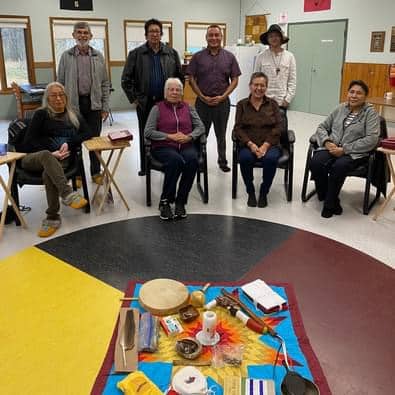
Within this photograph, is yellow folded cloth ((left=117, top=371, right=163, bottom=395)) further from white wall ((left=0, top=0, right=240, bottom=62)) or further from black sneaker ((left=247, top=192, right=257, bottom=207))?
white wall ((left=0, top=0, right=240, bottom=62))

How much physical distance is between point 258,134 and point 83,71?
1.74 meters

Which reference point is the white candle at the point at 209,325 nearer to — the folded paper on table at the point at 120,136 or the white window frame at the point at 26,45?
the folded paper on table at the point at 120,136

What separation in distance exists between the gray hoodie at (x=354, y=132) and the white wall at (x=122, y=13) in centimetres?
657

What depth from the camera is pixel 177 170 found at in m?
3.72

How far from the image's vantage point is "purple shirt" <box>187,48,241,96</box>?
4.57m

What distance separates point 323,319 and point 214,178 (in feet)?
8.69

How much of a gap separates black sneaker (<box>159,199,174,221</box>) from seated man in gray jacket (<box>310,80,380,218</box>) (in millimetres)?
1290

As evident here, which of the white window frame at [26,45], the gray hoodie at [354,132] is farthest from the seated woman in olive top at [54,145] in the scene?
the white window frame at [26,45]

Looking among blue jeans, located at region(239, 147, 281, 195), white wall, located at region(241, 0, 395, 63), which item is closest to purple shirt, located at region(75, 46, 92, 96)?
blue jeans, located at region(239, 147, 281, 195)

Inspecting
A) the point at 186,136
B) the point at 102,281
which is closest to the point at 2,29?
the point at 186,136

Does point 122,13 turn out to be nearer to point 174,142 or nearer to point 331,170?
point 174,142

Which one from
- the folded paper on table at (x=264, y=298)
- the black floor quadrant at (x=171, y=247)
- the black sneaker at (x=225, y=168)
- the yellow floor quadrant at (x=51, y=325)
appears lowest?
the yellow floor quadrant at (x=51, y=325)

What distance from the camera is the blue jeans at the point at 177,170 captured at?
12.2ft

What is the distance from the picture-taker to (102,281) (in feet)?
8.74
